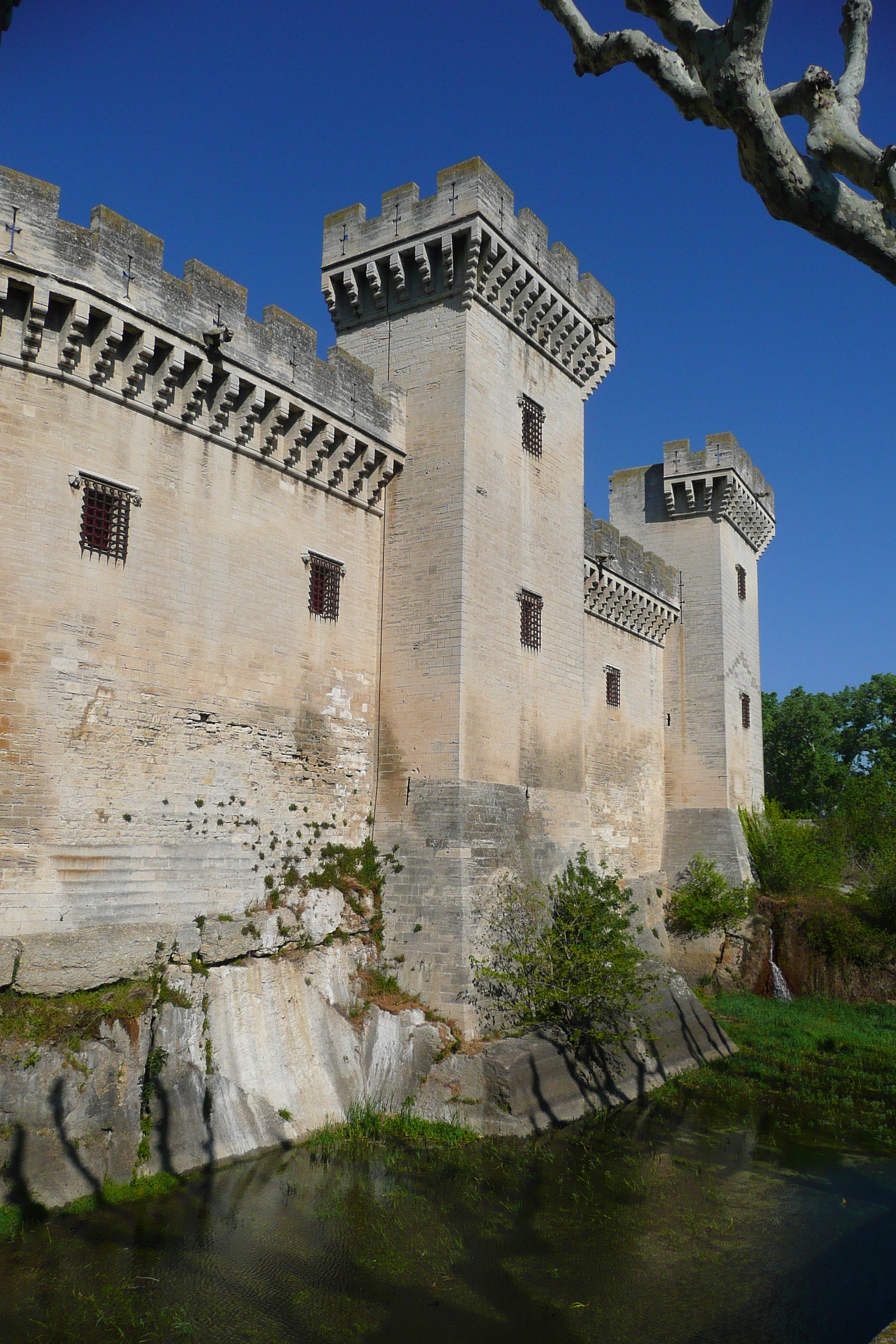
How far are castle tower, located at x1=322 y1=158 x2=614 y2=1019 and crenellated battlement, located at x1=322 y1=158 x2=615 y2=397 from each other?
37mm

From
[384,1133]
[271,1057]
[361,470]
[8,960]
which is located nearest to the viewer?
[8,960]

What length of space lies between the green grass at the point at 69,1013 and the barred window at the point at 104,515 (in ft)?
16.8

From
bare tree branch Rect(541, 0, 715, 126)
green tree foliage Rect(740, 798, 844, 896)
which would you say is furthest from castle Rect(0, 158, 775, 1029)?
bare tree branch Rect(541, 0, 715, 126)

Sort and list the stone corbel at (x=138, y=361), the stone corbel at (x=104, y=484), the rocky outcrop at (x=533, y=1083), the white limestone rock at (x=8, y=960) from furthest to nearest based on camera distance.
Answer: the rocky outcrop at (x=533, y=1083), the stone corbel at (x=138, y=361), the stone corbel at (x=104, y=484), the white limestone rock at (x=8, y=960)

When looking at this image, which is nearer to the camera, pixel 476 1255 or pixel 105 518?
pixel 476 1255

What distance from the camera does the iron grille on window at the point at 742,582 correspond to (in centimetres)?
2827

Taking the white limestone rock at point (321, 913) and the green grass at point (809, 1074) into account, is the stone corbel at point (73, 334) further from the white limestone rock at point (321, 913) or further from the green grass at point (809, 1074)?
the green grass at point (809, 1074)

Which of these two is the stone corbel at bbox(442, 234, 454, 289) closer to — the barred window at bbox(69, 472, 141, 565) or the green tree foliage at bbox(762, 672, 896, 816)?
the barred window at bbox(69, 472, 141, 565)

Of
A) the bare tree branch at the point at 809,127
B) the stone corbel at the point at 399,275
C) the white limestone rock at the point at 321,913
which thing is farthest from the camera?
the stone corbel at the point at 399,275

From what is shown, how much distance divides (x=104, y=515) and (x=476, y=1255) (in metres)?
9.36

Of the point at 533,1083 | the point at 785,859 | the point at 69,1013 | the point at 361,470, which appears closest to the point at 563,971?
the point at 533,1083

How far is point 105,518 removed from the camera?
11734mm

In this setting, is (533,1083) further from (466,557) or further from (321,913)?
(466,557)

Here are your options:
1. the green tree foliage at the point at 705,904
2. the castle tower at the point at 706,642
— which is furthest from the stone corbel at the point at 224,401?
the green tree foliage at the point at 705,904
